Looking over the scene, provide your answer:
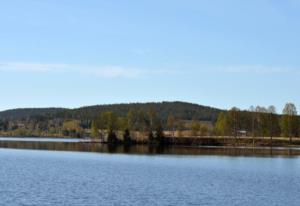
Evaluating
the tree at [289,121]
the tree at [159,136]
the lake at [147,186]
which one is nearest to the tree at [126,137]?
the tree at [159,136]

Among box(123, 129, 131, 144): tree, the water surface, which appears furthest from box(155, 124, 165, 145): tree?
the water surface

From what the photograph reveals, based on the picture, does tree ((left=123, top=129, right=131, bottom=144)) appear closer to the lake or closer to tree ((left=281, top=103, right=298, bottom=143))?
tree ((left=281, top=103, right=298, bottom=143))

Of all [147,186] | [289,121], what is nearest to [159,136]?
[289,121]

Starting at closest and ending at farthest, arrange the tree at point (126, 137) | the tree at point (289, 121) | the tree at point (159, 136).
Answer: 1. the tree at point (289, 121)
2. the tree at point (126, 137)
3. the tree at point (159, 136)

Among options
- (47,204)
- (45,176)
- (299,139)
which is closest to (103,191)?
(47,204)

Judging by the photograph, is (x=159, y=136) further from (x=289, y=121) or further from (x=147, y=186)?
(x=147, y=186)

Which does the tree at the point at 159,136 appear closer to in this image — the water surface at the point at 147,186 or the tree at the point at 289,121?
the tree at the point at 289,121

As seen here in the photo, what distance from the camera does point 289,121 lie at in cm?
18825

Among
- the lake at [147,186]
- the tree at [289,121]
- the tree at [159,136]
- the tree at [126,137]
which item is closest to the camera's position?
the lake at [147,186]

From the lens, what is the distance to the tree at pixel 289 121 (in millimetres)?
188375

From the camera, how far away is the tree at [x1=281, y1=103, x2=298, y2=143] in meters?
188

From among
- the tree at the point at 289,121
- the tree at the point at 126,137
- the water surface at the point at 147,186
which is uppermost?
the tree at the point at 289,121

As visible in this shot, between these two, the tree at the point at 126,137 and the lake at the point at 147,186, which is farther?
the tree at the point at 126,137

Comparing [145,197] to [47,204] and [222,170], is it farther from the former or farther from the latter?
[222,170]
